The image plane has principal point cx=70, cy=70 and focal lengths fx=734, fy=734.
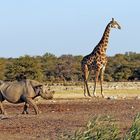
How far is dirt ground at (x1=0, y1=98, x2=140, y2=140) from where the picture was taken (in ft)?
57.8

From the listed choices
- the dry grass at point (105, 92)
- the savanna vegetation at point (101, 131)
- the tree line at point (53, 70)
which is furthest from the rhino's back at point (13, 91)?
the tree line at point (53, 70)

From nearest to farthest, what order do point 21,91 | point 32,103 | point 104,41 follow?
1. point 32,103
2. point 21,91
3. point 104,41

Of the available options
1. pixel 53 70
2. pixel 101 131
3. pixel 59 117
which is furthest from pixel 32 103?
pixel 53 70

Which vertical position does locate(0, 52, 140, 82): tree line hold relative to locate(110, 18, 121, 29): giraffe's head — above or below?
below

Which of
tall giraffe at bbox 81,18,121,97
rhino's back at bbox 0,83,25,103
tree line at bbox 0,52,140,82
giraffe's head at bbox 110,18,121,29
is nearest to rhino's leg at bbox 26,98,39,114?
rhino's back at bbox 0,83,25,103

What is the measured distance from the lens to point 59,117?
21109mm

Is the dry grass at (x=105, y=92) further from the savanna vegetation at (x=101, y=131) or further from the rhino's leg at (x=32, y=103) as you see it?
the savanna vegetation at (x=101, y=131)

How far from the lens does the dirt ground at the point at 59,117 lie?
17.6 metres

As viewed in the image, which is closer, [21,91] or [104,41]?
[21,91]

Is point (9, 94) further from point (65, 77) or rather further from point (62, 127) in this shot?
point (65, 77)

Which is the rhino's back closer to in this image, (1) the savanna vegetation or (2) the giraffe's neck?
(2) the giraffe's neck

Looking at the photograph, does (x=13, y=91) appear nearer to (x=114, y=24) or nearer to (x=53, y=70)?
(x=114, y=24)

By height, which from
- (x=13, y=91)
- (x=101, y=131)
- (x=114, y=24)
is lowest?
(x=101, y=131)

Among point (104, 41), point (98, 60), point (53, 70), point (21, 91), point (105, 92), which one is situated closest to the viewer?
point (21, 91)
